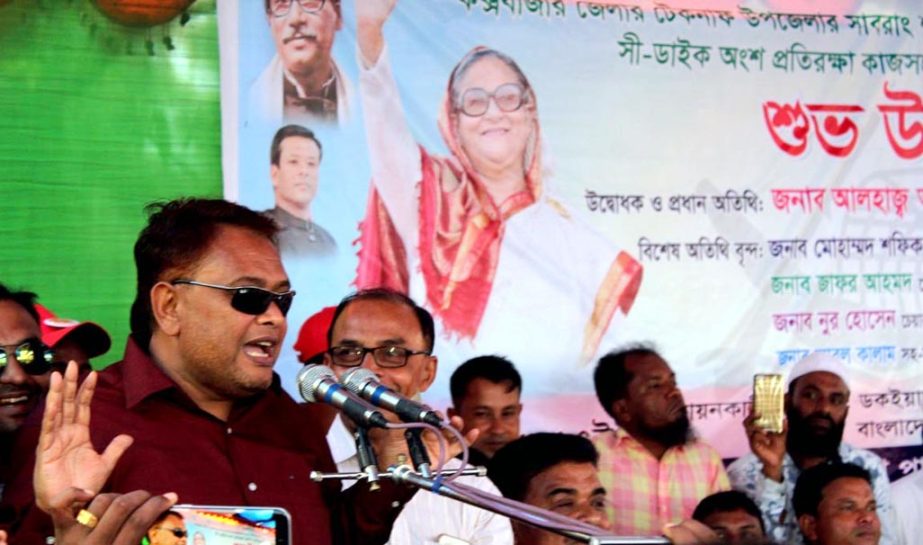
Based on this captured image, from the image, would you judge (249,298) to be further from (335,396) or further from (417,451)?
(417,451)

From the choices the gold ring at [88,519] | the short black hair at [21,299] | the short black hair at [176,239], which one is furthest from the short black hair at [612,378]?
the gold ring at [88,519]

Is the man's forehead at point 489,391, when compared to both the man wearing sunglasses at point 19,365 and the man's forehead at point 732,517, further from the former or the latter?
the man wearing sunglasses at point 19,365

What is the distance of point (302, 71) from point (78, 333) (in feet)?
4.31

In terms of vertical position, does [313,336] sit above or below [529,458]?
above

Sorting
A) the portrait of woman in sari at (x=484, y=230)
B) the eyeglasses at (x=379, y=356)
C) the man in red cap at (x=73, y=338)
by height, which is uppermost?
the portrait of woman in sari at (x=484, y=230)

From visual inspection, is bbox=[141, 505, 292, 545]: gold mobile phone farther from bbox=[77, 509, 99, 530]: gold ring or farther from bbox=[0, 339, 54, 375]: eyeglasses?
bbox=[0, 339, 54, 375]: eyeglasses

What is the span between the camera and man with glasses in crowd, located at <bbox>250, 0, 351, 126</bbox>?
513cm

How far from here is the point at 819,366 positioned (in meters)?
6.16

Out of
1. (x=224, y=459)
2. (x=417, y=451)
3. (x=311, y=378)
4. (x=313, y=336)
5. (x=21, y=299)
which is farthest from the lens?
(x=313, y=336)

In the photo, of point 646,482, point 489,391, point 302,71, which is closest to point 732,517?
point 646,482

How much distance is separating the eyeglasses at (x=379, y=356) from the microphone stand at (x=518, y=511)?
5.07ft

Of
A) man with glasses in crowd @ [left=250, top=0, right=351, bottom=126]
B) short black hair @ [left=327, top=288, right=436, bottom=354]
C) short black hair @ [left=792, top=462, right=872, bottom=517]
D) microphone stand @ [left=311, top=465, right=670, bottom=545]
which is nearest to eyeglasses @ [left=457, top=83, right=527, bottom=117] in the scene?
man with glasses in crowd @ [left=250, top=0, right=351, bottom=126]

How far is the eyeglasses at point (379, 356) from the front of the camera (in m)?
4.26

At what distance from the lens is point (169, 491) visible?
313 cm
